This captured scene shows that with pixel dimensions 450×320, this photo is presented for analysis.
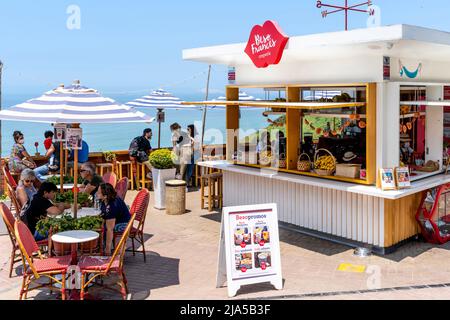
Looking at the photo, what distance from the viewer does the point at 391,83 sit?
7.79 m

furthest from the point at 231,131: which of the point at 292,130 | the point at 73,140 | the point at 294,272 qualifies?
the point at 73,140

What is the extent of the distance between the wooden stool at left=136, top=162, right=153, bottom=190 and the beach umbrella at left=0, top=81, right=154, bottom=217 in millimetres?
5643

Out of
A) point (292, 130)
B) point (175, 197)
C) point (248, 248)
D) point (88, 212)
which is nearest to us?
point (248, 248)

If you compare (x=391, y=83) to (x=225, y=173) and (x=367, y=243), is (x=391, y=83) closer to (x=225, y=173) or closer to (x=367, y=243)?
(x=367, y=243)

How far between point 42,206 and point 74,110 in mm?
1297

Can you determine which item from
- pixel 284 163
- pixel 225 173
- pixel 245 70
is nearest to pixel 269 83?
pixel 245 70

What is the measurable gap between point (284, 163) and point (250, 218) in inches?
116

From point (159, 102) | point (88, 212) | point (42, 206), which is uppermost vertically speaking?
point (159, 102)

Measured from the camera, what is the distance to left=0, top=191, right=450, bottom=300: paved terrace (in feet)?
21.1

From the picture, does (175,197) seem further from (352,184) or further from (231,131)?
(352,184)

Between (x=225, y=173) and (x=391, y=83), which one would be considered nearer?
(x=391, y=83)

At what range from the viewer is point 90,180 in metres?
8.45

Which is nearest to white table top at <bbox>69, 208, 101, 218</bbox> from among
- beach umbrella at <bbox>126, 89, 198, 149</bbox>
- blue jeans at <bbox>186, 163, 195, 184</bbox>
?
blue jeans at <bbox>186, 163, 195, 184</bbox>

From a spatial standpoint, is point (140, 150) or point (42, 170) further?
point (140, 150)
